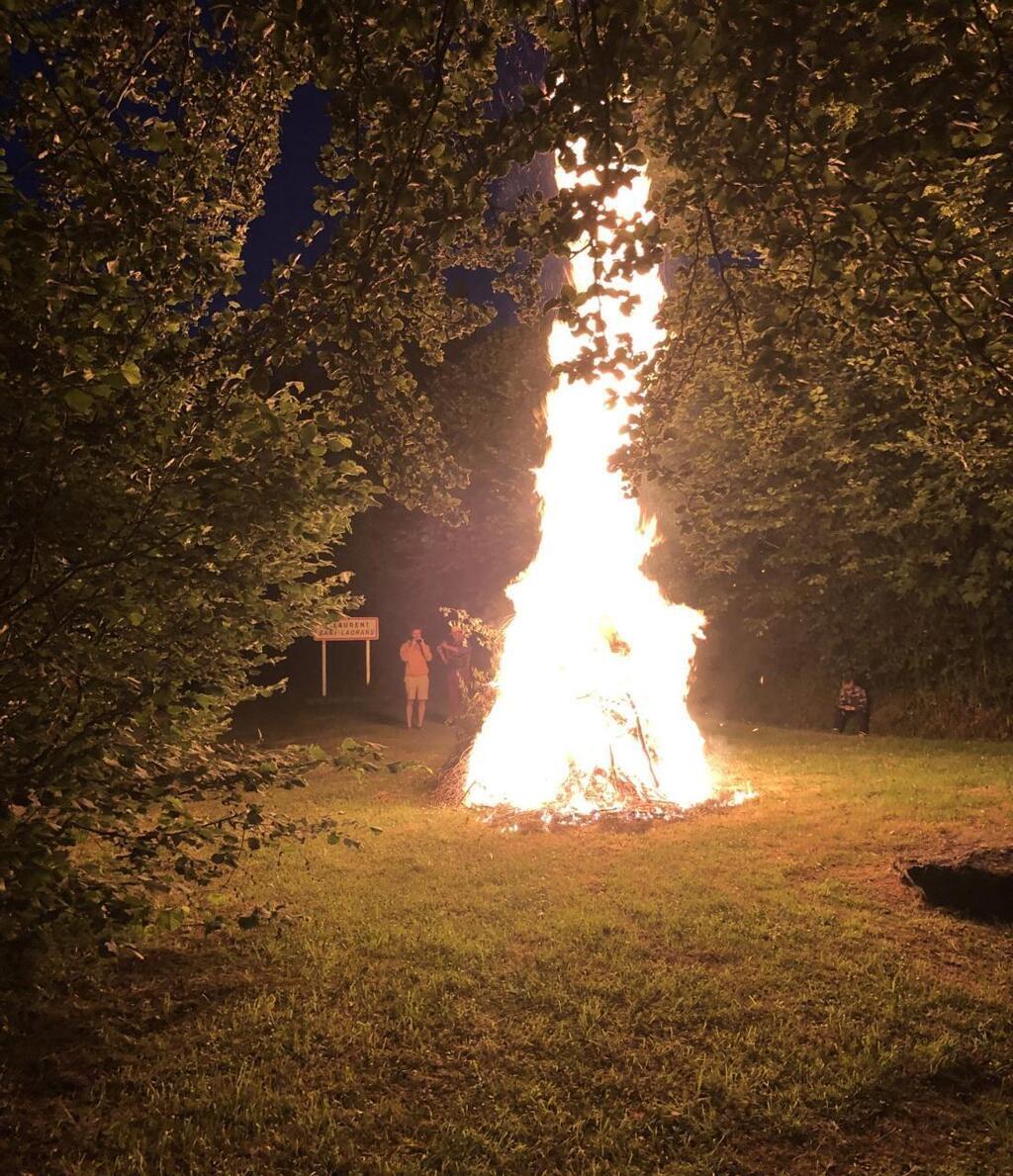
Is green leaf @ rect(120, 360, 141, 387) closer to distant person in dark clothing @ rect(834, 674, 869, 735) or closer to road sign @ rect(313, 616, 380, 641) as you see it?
distant person in dark clothing @ rect(834, 674, 869, 735)

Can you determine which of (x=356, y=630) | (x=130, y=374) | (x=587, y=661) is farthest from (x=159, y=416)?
(x=356, y=630)

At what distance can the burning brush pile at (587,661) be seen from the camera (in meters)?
11.3

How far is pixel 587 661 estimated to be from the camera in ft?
39.3

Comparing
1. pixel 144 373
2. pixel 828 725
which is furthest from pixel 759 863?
pixel 828 725

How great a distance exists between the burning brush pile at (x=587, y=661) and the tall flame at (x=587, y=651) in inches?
0.7

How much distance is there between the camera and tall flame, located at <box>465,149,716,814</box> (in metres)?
11.4

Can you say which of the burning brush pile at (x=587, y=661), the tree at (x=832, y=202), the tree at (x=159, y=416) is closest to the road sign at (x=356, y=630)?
the burning brush pile at (x=587, y=661)

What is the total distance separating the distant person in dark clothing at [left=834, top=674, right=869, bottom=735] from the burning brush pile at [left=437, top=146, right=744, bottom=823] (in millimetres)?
6082

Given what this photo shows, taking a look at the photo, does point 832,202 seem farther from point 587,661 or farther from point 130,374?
point 587,661

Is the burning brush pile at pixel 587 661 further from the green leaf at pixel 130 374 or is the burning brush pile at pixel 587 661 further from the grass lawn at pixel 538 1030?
the green leaf at pixel 130 374

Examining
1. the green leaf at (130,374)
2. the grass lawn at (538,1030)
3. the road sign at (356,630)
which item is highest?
the green leaf at (130,374)

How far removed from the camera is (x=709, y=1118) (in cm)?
425

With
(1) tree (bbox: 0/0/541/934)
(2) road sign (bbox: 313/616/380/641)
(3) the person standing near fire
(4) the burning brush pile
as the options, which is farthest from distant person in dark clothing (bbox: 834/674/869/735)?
(1) tree (bbox: 0/0/541/934)

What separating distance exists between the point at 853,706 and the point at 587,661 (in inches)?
338
